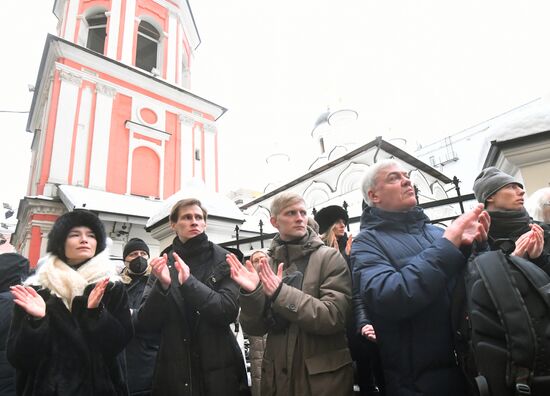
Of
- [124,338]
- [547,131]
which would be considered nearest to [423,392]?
[124,338]

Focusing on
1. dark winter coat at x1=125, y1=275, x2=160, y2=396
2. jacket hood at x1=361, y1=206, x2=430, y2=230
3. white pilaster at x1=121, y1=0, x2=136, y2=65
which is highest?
white pilaster at x1=121, y1=0, x2=136, y2=65

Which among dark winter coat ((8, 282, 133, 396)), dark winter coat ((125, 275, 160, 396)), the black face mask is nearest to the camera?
dark winter coat ((8, 282, 133, 396))

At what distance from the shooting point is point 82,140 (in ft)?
41.5

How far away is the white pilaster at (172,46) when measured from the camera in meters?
16.0

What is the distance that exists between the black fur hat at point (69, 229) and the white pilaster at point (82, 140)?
11079mm

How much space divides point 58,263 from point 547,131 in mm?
4153

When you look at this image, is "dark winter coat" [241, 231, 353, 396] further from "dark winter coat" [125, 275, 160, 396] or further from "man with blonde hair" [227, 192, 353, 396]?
"dark winter coat" [125, 275, 160, 396]

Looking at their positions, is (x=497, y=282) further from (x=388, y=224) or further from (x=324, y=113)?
(x=324, y=113)

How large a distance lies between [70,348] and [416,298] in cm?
186

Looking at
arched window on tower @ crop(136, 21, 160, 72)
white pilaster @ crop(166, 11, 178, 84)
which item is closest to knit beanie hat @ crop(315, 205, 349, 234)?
white pilaster @ crop(166, 11, 178, 84)

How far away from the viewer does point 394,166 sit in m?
2.16

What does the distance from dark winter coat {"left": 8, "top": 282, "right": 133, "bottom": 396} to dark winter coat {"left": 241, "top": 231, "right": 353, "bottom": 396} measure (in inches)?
31.9

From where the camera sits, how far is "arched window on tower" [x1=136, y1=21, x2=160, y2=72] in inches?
645

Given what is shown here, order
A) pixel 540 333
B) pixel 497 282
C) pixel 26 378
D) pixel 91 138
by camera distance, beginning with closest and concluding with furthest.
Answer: pixel 540 333, pixel 497 282, pixel 26 378, pixel 91 138
